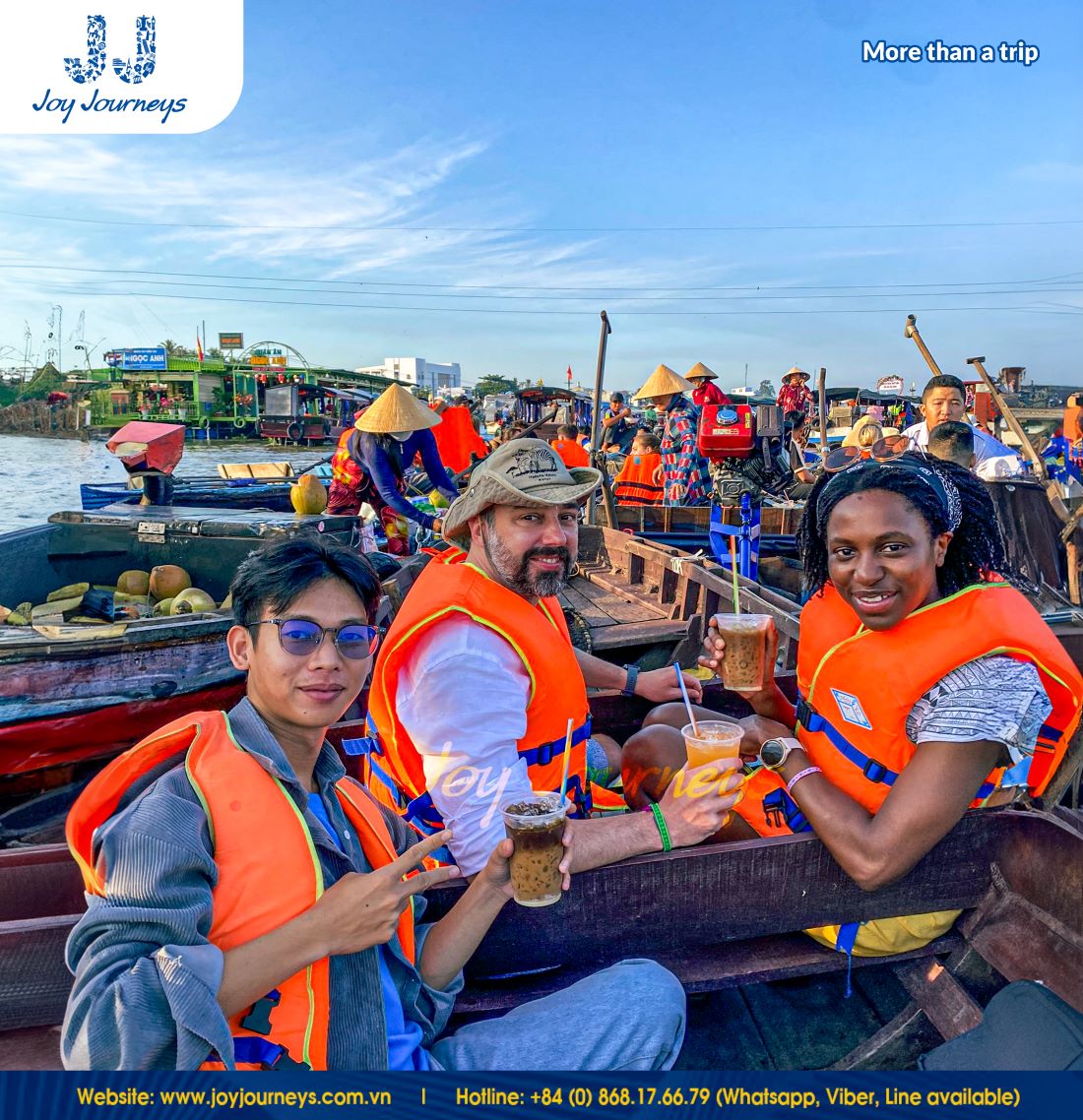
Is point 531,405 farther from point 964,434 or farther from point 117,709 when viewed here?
point 117,709

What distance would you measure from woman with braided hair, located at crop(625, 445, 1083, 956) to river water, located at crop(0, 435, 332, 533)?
661cm

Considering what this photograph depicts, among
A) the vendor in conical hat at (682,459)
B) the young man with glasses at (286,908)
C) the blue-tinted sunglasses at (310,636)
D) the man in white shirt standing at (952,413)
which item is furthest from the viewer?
the vendor in conical hat at (682,459)

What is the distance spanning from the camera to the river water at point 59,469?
14.4 meters

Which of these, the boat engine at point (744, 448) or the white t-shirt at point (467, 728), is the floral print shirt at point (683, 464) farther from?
the white t-shirt at point (467, 728)

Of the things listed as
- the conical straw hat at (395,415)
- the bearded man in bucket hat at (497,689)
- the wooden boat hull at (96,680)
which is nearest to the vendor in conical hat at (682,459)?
the conical straw hat at (395,415)

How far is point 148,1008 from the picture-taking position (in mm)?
1228

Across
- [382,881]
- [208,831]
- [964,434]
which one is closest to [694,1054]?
[382,881]

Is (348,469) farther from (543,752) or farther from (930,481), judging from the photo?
(930,481)

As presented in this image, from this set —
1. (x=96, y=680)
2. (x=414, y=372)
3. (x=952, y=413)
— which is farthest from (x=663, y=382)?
(x=414, y=372)

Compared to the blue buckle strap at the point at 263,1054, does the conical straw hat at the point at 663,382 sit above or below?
above

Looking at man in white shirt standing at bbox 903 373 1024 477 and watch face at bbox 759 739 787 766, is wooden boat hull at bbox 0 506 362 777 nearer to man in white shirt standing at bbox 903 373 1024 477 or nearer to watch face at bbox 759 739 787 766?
watch face at bbox 759 739 787 766

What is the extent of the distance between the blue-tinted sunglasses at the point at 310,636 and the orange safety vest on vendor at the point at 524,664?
1.39 feet

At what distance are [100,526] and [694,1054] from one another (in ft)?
18.1

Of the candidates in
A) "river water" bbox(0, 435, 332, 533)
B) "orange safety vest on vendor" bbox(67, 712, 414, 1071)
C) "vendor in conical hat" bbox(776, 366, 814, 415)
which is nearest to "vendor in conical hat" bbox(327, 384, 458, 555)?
"river water" bbox(0, 435, 332, 533)
